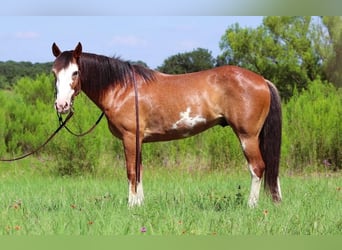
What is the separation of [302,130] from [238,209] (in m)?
4.88

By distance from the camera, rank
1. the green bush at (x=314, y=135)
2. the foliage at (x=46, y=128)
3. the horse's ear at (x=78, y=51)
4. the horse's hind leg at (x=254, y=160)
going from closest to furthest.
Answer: the horse's ear at (x=78, y=51) < the horse's hind leg at (x=254, y=160) < the foliage at (x=46, y=128) < the green bush at (x=314, y=135)

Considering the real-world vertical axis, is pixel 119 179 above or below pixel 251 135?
below

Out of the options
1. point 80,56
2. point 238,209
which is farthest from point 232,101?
point 80,56

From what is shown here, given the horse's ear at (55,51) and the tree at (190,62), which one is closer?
the horse's ear at (55,51)

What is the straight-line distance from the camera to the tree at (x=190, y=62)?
48.1 ft

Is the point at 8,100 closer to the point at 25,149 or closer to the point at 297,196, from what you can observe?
the point at 25,149

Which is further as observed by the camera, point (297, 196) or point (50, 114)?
point (50, 114)

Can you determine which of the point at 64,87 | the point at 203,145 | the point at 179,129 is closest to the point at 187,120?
the point at 179,129

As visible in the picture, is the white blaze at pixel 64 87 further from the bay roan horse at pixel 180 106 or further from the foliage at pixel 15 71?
the foliage at pixel 15 71

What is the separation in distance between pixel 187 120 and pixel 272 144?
962 mm

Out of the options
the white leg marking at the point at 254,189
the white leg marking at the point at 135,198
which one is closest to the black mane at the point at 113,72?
the white leg marking at the point at 135,198

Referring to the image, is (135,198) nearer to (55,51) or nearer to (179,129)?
(179,129)

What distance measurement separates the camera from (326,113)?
9609 mm

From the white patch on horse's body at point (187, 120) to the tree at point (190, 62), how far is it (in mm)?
8772
